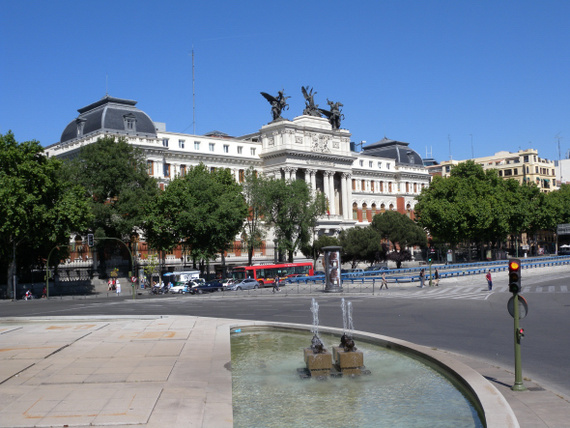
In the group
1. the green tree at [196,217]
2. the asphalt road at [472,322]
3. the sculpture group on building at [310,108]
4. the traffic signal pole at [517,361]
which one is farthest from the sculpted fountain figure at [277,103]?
the traffic signal pole at [517,361]

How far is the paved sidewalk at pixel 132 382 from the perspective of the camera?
11.8m

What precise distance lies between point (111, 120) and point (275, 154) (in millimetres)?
27565

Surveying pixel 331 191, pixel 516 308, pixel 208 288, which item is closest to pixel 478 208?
pixel 331 191

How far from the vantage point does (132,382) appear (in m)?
15.3

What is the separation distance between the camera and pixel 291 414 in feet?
41.7

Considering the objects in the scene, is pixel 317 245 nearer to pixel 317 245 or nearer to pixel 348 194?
pixel 317 245

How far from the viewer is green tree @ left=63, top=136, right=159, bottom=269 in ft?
229

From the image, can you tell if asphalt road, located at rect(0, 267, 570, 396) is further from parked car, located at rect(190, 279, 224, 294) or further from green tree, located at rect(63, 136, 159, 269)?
green tree, located at rect(63, 136, 159, 269)

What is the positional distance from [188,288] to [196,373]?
50.1 meters

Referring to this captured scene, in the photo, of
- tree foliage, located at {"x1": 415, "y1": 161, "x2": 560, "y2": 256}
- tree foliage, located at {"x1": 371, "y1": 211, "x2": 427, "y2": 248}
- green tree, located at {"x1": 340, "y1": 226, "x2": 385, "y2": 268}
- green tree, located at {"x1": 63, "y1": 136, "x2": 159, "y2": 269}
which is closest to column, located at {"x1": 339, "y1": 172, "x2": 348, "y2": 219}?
tree foliage, located at {"x1": 415, "y1": 161, "x2": 560, "y2": 256}

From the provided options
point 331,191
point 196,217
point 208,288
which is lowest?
point 208,288

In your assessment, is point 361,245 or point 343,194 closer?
point 361,245

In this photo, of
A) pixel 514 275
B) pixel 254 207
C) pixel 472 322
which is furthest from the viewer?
pixel 254 207

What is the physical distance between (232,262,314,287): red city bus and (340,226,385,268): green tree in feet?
34.9
